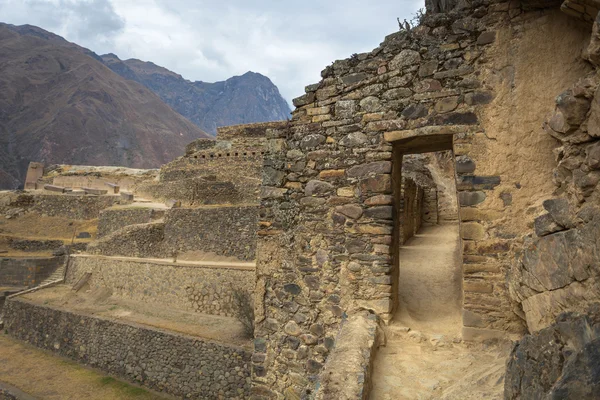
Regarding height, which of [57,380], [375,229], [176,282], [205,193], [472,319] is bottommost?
[57,380]

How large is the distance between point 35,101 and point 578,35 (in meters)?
71.3

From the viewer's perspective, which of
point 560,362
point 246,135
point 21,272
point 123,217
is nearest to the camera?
point 560,362

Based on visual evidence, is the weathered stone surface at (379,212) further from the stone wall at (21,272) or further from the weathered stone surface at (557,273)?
the stone wall at (21,272)

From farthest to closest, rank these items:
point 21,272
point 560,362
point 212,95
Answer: point 212,95 < point 21,272 < point 560,362

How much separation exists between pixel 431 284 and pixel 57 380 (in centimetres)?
1205

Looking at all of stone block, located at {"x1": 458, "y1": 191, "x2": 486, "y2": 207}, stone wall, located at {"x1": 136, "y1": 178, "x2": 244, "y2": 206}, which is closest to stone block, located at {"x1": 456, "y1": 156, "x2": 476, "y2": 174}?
stone block, located at {"x1": 458, "y1": 191, "x2": 486, "y2": 207}

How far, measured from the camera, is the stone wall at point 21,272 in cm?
1780

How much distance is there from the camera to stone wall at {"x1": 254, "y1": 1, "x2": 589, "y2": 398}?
3549 mm

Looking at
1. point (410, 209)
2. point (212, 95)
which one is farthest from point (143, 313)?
point (212, 95)

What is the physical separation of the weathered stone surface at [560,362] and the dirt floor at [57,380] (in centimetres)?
1145

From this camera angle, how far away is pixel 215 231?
16.3 meters

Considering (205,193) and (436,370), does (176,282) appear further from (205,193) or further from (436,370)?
(436,370)

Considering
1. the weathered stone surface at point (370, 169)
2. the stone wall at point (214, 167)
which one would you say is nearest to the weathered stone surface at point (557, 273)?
the weathered stone surface at point (370, 169)

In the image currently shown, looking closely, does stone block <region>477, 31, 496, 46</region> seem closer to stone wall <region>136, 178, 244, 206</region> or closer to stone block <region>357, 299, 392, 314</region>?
stone block <region>357, 299, 392, 314</region>
